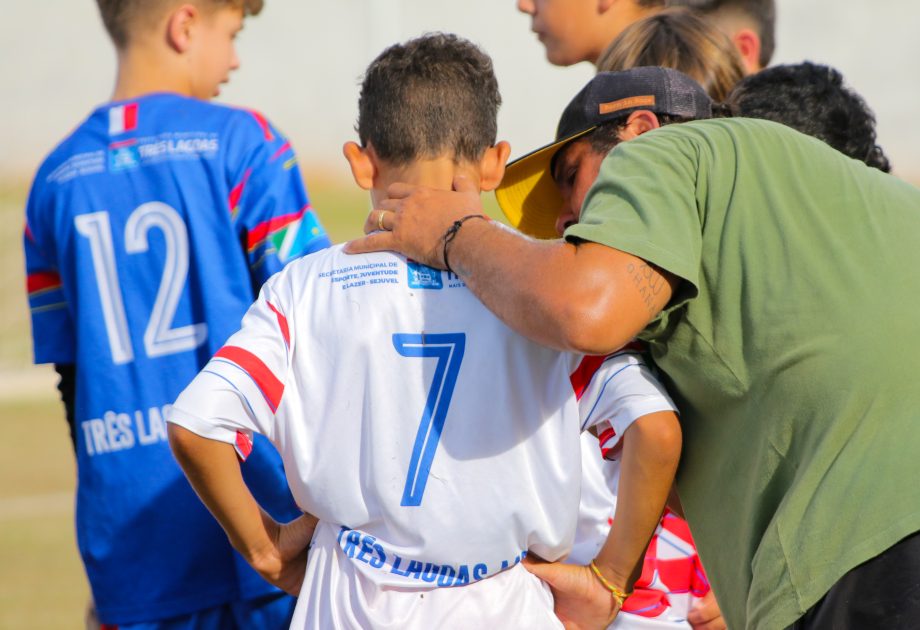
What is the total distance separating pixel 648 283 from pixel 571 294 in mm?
139

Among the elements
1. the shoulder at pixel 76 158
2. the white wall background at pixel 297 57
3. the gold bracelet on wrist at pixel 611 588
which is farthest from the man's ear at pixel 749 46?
the white wall background at pixel 297 57

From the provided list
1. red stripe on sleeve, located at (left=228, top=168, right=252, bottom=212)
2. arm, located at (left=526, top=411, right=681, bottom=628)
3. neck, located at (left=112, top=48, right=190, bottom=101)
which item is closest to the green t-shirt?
arm, located at (left=526, top=411, right=681, bottom=628)

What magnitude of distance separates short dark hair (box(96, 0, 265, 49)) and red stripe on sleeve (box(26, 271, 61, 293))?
732 mm

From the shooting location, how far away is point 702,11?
5.28 m

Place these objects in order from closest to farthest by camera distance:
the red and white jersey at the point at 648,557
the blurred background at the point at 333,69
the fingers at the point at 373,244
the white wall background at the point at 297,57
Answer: the fingers at the point at 373,244, the red and white jersey at the point at 648,557, the blurred background at the point at 333,69, the white wall background at the point at 297,57

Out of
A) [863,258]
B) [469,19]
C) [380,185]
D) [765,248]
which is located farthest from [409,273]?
[469,19]

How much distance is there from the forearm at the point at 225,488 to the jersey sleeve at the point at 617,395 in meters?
0.67

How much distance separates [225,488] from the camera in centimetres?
214

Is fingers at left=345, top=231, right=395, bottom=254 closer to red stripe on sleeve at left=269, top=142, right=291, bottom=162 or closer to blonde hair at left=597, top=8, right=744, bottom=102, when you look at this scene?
red stripe on sleeve at left=269, top=142, right=291, bottom=162

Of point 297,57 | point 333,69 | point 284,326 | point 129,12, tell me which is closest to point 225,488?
point 284,326

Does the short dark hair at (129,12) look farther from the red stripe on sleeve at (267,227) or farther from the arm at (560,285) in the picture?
the arm at (560,285)

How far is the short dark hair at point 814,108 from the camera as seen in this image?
261 centimetres

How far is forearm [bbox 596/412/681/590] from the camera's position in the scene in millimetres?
2070

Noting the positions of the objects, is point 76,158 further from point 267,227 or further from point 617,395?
point 617,395
